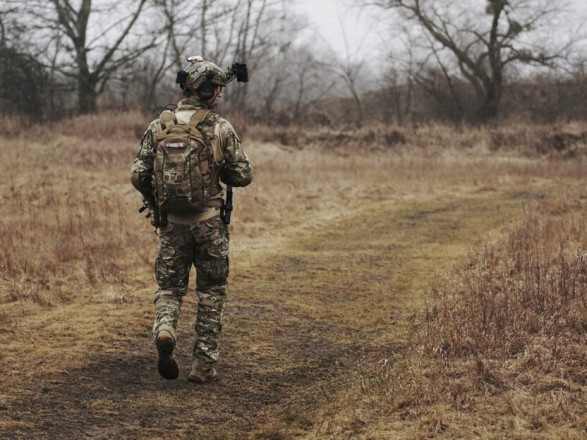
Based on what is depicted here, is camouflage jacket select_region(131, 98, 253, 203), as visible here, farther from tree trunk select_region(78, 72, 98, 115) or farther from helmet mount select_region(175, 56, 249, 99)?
tree trunk select_region(78, 72, 98, 115)

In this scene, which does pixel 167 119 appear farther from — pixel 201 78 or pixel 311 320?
pixel 311 320

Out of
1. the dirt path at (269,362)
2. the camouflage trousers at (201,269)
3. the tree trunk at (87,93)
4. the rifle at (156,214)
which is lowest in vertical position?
the dirt path at (269,362)

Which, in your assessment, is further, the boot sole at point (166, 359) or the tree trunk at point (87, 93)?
the tree trunk at point (87, 93)

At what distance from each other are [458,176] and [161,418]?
49.2ft

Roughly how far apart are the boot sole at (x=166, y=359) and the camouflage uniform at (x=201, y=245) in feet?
1.10

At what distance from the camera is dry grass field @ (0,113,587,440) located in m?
4.00

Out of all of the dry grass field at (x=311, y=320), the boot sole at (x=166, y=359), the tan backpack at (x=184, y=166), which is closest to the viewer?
the dry grass field at (x=311, y=320)

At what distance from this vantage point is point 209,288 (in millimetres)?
4801

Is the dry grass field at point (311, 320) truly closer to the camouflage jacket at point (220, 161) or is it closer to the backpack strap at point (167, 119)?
the camouflage jacket at point (220, 161)

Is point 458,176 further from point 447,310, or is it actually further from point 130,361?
point 130,361

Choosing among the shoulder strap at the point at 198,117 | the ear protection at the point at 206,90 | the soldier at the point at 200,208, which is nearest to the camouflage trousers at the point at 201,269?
the soldier at the point at 200,208

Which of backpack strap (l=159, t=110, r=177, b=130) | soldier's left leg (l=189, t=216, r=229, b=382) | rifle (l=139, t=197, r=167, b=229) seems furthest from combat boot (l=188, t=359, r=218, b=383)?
backpack strap (l=159, t=110, r=177, b=130)

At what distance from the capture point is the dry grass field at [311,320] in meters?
4.00

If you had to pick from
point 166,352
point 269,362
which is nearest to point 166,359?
point 166,352
